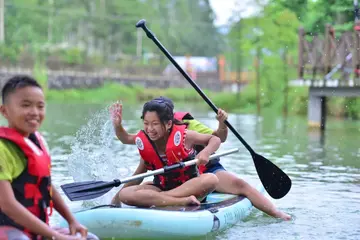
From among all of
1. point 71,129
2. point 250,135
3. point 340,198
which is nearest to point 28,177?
point 340,198

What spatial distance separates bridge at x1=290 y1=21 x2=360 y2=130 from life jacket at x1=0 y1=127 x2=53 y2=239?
11.3 m

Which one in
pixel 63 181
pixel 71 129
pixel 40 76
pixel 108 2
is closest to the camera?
pixel 63 181

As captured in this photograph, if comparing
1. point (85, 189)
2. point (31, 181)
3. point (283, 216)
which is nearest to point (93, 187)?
point (85, 189)

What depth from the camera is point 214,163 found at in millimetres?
5637

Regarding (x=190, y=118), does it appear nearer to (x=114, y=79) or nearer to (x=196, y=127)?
(x=196, y=127)

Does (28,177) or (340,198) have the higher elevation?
(28,177)

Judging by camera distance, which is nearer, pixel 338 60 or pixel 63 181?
pixel 63 181

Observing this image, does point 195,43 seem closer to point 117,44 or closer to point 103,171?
point 117,44

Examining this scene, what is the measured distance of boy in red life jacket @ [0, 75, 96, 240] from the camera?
3059 mm

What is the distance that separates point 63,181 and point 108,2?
50340mm

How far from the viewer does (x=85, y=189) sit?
4867 mm

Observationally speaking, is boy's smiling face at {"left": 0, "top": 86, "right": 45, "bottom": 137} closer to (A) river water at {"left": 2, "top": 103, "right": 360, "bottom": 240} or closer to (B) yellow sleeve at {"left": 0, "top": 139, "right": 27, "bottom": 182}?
(B) yellow sleeve at {"left": 0, "top": 139, "right": 27, "bottom": 182}

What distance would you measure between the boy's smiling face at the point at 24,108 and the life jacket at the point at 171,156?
1895 millimetres

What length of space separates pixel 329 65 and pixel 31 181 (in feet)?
41.3
